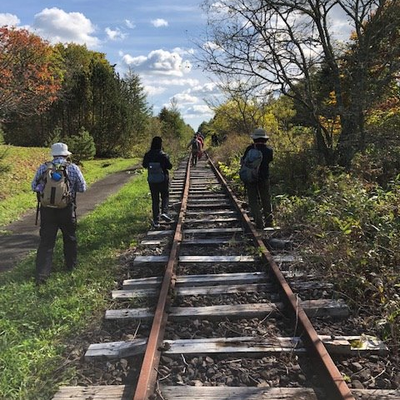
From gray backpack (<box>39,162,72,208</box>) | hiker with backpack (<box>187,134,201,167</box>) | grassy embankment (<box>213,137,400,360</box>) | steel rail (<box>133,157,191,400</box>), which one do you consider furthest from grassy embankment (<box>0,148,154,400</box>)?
hiker with backpack (<box>187,134,201,167</box>)

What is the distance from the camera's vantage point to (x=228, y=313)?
4488 millimetres

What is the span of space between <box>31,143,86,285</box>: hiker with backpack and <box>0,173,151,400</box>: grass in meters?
0.26

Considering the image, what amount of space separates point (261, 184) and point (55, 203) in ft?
12.8

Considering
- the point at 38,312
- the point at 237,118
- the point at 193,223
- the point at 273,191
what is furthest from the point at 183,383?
the point at 237,118

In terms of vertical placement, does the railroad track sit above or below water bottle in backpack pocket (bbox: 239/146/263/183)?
below

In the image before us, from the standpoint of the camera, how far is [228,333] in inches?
165

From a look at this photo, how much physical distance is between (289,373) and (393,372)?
83 centimetres

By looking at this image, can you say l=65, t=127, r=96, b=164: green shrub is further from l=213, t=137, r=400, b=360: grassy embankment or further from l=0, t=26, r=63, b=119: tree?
l=213, t=137, r=400, b=360: grassy embankment

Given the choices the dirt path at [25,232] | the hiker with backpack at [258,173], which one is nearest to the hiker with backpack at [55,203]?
the dirt path at [25,232]

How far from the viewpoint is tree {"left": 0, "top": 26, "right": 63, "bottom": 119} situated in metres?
19.1

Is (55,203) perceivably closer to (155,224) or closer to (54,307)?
(54,307)

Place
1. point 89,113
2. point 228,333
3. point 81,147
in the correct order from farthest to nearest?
point 89,113 → point 81,147 → point 228,333

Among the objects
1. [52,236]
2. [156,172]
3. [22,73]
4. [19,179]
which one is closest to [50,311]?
[52,236]

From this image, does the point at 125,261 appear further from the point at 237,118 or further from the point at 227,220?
the point at 237,118
